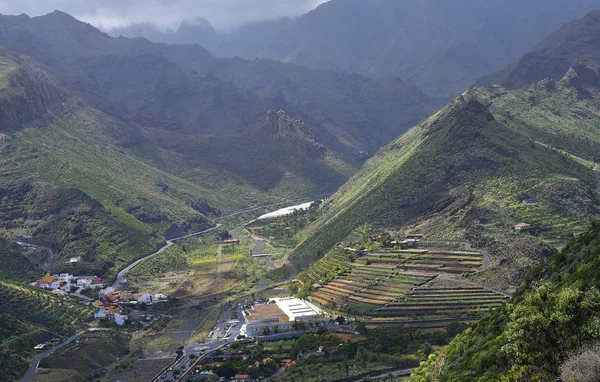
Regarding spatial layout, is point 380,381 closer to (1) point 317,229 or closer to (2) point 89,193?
(1) point 317,229

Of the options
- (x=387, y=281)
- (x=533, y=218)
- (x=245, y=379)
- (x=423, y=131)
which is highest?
(x=423, y=131)

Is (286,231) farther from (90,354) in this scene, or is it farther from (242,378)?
(242,378)

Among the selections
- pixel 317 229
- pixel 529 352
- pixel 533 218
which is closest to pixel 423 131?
pixel 317 229

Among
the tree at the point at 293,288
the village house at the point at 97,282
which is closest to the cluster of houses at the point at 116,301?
the village house at the point at 97,282

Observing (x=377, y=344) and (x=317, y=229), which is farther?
(x=317, y=229)

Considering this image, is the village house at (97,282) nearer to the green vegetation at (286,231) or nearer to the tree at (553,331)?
the green vegetation at (286,231)

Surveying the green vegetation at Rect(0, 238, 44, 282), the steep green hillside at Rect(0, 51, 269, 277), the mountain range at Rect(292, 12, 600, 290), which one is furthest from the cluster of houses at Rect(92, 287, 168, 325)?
the mountain range at Rect(292, 12, 600, 290)
